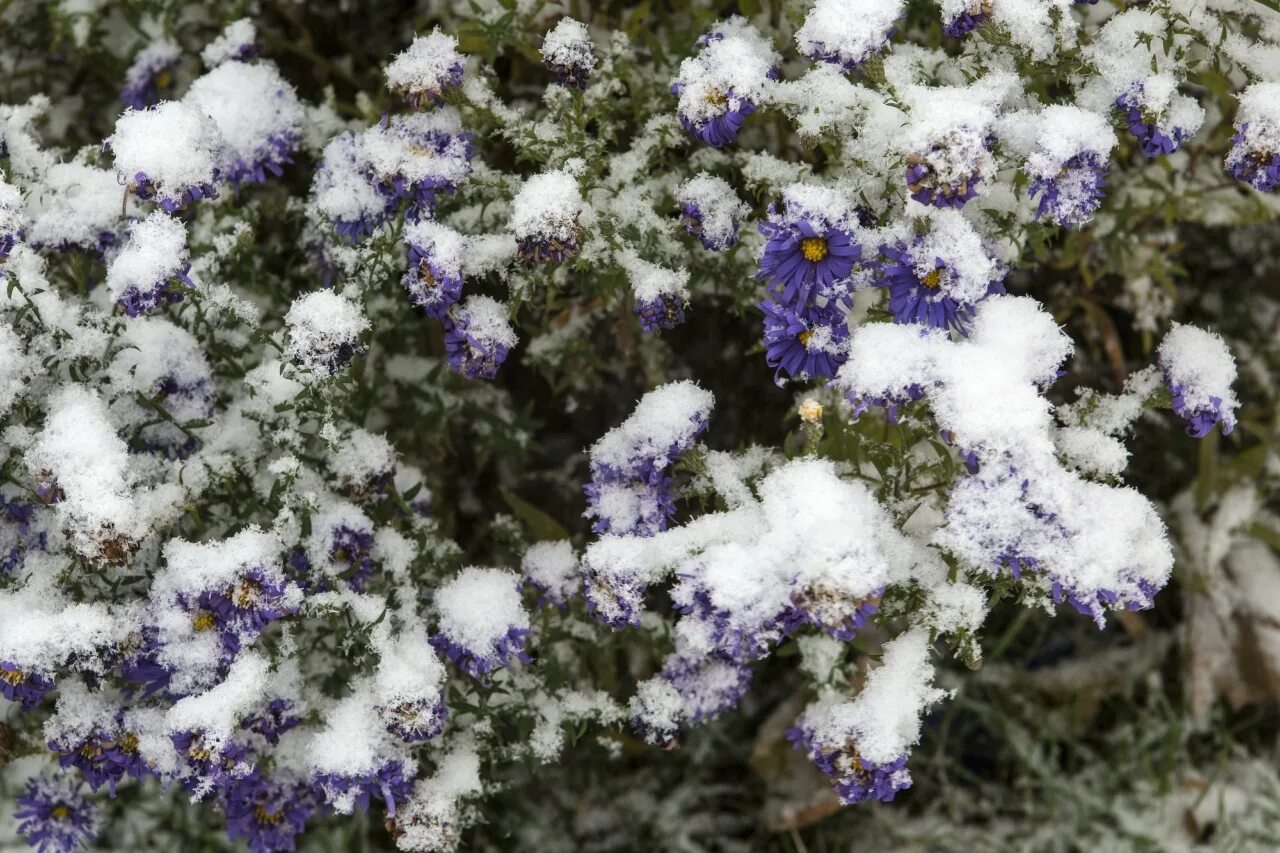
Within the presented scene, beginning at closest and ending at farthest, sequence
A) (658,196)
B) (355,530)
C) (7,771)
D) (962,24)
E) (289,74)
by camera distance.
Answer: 1. (962,24)
2. (355,530)
3. (658,196)
4. (289,74)
5. (7,771)

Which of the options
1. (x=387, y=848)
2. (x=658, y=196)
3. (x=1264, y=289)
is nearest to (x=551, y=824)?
(x=387, y=848)

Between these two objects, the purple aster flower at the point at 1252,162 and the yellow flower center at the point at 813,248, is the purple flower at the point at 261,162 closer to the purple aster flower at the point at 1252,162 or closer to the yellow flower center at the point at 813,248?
the yellow flower center at the point at 813,248

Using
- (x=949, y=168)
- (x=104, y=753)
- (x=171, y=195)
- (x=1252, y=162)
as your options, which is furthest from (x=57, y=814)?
(x=1252, y=162)

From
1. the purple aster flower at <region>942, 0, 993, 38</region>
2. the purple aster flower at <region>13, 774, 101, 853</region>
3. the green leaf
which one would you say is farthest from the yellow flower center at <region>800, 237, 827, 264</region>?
the purple aster flower at <region>13, 774, 101, 853</region>

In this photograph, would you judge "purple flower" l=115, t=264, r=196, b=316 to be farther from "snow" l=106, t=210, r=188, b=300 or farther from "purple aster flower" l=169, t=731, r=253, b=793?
"purple aster flower" l=169, t=731, r=253, b=793

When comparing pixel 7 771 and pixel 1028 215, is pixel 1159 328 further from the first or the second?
pixel 7 771

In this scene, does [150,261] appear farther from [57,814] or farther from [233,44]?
[57,814]
